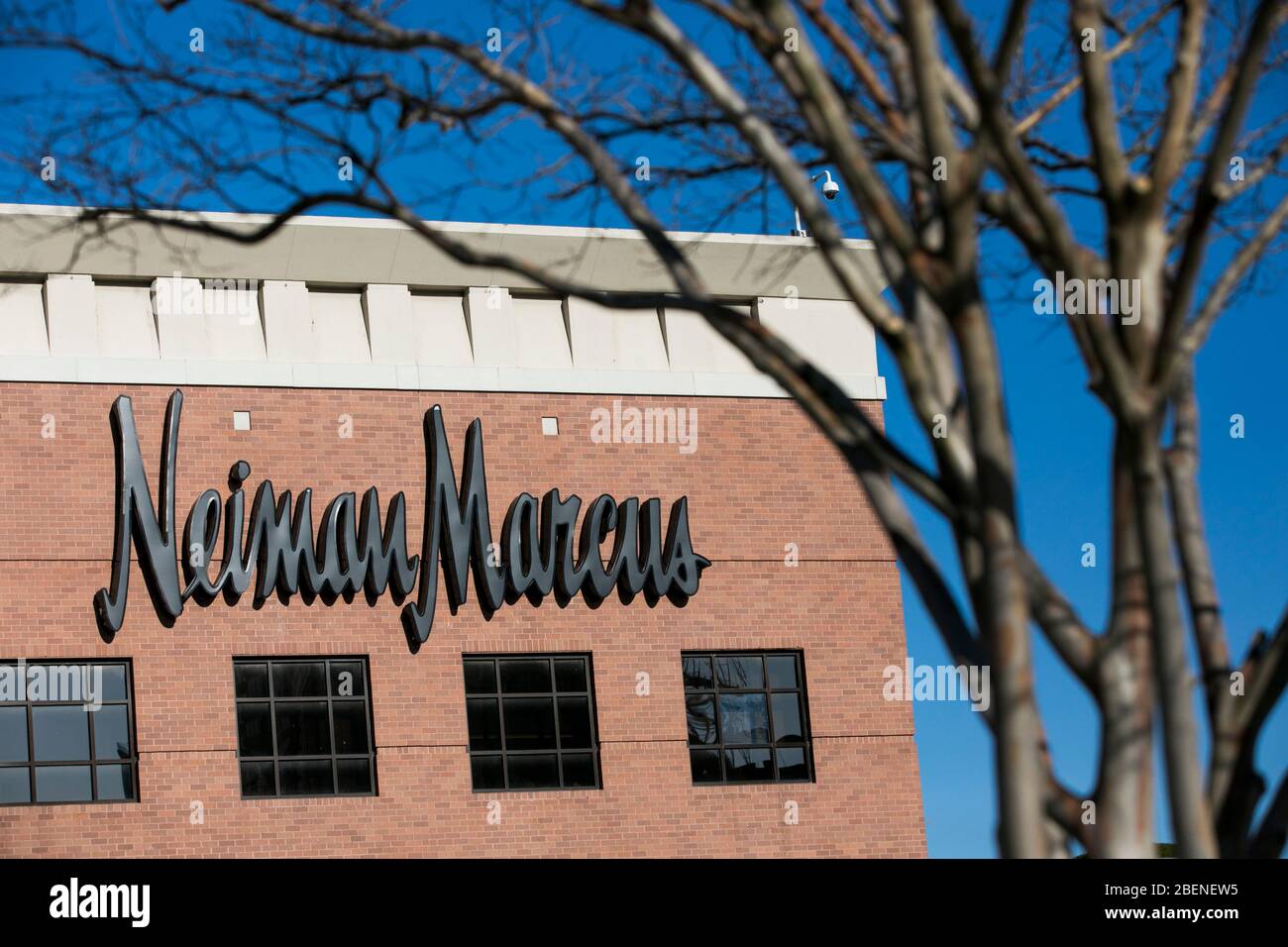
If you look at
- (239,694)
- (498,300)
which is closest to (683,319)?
(498,300)

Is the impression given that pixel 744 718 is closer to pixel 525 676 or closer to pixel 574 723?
pixel 574 723

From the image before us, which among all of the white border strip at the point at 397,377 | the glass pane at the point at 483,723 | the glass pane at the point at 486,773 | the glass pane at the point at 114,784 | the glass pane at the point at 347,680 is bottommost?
the glass pane at the point at 486,773

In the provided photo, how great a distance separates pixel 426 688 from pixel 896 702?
21.2 ft

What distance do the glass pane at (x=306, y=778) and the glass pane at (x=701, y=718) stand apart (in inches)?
184

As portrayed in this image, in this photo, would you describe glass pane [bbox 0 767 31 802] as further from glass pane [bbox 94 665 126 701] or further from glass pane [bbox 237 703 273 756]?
glass pane [bbox 237 703 273 756]

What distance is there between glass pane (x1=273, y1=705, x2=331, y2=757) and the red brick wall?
0.62 m

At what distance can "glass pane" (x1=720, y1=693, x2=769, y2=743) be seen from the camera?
2316 cm

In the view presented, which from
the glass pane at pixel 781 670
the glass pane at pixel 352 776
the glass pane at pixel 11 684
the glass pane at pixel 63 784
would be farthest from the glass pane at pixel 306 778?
the glass pane at pixel 781 670

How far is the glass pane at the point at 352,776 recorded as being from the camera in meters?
21.3

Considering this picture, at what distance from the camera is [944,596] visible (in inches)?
318

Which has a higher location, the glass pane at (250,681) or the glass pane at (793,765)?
the glass pane at (250,681)

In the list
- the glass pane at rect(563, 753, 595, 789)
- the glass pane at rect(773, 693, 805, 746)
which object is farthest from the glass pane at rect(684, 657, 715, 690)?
the glass pane at rect(563, 753, 595, 789)

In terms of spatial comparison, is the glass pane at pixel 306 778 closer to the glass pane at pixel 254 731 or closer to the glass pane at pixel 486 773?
the glass pane at pixel 254 731
